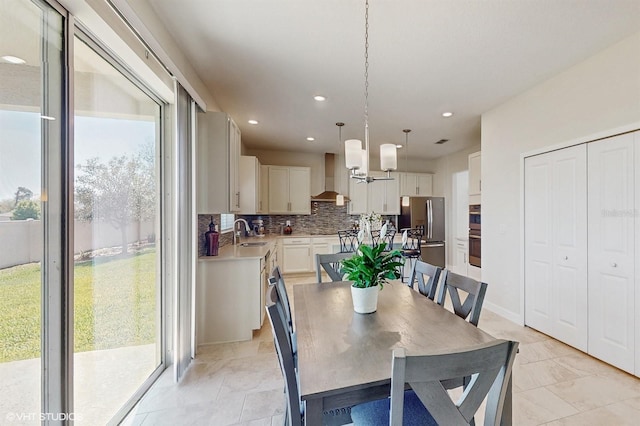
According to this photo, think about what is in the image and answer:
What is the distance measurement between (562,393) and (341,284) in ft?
5.87

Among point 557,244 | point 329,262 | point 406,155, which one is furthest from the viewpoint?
point 406,155

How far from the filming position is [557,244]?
2.73m

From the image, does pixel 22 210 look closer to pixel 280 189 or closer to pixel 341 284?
pixel 341 284

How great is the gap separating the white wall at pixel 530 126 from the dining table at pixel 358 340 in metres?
2.26

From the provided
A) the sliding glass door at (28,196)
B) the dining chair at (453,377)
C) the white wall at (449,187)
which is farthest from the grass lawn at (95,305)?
the white wall at (449,187)

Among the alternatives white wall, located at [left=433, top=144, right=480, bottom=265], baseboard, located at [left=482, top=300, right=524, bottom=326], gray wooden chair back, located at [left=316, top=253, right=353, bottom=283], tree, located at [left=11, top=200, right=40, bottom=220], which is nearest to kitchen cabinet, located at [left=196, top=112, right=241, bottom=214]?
gray wooden chair back, located at [left=316, top=253, right=353, bottom=283]

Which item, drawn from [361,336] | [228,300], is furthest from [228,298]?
[361,336]

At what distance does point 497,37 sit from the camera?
2072 millimetres

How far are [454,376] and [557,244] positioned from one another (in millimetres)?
2912

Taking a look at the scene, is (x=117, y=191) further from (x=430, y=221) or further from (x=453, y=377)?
(x=430, y=221)

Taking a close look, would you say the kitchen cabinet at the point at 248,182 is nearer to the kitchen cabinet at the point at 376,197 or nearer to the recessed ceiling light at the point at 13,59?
the kitchen cabinet at the point at 376,197

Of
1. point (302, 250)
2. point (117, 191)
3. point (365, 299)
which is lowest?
point (302, 250)

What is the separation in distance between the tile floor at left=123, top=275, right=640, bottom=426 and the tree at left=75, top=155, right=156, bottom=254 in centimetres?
114

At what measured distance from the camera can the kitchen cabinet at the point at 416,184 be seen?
625cm
